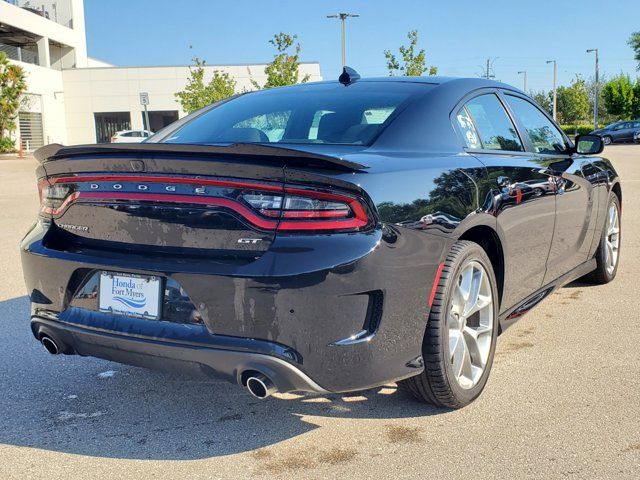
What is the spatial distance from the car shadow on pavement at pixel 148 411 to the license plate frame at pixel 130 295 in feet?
1.91

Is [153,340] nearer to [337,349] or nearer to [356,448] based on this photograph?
[337,349]

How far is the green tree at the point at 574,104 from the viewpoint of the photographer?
80250 mm

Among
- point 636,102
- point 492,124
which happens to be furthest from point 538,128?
point 636,102

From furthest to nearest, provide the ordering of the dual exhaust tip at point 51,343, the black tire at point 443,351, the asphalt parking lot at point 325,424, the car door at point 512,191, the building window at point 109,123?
the building window at point 109,123
the car door at point 512,191
the dual exhaust tip at point 51,343
the black tire at point 443,351
the asphalt parking lot at point 325,424

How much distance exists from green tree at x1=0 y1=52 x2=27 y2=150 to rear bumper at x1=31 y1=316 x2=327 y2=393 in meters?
38.4

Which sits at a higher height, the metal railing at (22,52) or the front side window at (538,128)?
the metal railing at (22,52)

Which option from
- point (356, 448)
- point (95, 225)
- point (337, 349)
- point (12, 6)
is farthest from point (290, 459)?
point (12, 6)

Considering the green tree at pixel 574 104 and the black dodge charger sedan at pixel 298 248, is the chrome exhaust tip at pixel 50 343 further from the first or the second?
the green tree at pixel 574 104

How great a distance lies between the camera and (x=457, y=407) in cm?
316

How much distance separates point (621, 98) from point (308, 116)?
6390 cm

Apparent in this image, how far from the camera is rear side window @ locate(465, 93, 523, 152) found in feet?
12.2

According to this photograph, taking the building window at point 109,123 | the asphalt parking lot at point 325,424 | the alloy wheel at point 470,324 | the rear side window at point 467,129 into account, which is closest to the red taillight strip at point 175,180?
the alloy wheel at point 470,324

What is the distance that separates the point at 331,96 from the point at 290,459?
6.13ft

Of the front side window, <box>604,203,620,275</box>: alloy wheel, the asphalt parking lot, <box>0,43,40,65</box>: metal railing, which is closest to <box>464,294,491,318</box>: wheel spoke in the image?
the asphalt parking lot
